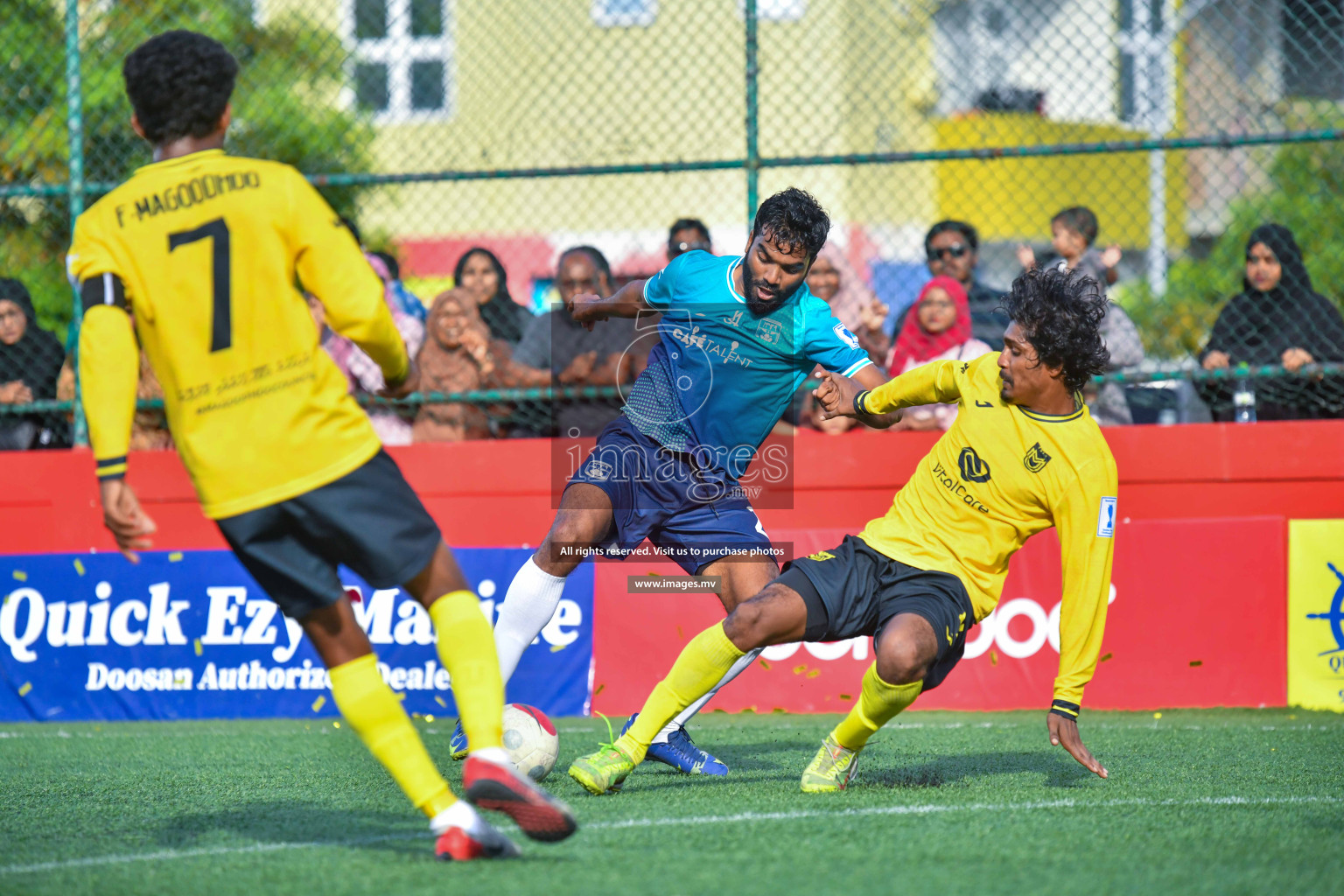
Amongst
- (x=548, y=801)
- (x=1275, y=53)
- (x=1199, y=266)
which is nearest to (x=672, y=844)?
(x=548, y=801)

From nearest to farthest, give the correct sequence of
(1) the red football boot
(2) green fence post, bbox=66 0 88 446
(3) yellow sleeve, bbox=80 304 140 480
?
1. (1) the red football boot
2. (3) yellow sleeve, bbox=80 304 140 480
3. (2) green fence post, bbox=66 0 88 446

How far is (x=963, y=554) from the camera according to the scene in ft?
14.9

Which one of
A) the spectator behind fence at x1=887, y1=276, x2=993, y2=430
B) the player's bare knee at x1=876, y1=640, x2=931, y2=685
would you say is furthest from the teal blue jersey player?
the spectator behind fence at x1=887, y1=276, x2=993, y2=430

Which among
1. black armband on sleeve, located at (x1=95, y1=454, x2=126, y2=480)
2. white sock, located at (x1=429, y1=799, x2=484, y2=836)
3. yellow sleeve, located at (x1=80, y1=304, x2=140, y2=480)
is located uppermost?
yellow sleeve, located at (x1=80, y1=304, x2=140, y2=480)

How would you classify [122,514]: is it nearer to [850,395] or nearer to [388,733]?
[388,733]

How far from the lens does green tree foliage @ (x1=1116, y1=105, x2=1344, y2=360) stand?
491 inches

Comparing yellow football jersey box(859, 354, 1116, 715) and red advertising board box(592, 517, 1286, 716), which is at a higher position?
yellow football jersey box(859, 354, 1116, 715)

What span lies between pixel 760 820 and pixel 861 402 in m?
1.49

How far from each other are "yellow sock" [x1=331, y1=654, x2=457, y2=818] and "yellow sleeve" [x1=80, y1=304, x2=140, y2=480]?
773mm

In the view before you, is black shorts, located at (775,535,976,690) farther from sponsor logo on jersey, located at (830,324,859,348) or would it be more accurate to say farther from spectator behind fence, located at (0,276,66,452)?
spectator behind fence, located at (0,276,66,452)

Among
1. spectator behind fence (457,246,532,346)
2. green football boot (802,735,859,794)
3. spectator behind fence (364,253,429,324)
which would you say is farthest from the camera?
spectator behind fence (364,253,429,324)

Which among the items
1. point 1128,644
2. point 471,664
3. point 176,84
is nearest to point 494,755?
point 471,664

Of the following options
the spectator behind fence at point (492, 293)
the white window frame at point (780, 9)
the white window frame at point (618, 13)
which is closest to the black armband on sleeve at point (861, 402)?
the spectator behind fence at point (492, 293)

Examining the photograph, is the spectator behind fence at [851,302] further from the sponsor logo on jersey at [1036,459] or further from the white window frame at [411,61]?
the white window frame at [411,61]
